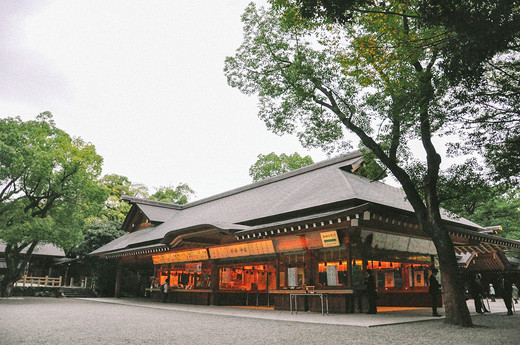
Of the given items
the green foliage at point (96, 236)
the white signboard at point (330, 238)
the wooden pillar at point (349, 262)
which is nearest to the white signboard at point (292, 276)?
the white signboard at point (330, 238)

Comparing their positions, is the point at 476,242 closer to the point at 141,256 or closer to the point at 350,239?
the point at 350,239

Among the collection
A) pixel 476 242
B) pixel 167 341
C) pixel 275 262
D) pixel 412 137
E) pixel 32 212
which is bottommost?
pixel 167 341

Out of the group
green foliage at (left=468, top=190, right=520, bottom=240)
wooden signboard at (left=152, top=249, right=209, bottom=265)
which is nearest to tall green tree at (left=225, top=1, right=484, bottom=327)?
wooden signboard at (left=152, top=249, right=209, bottom=265)

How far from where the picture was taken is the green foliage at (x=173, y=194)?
46.1 m

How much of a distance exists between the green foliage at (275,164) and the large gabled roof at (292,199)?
14.2 meters

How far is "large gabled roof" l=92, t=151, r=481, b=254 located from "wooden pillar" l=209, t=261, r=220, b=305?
2.23 m

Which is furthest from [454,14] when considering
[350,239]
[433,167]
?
[350,239]

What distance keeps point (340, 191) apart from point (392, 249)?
3089mm

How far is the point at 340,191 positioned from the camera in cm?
1388

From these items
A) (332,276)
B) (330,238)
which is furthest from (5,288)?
(330,238)

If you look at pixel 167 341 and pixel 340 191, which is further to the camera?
pixel 340 191

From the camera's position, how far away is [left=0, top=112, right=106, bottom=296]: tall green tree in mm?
18469

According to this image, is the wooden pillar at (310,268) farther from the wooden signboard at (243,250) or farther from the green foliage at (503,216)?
the green foliage at (503,216)

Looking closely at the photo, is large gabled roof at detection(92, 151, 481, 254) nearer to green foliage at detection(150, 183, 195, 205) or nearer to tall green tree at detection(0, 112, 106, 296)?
tall green tree at detection(0, 112, 106, 296)
